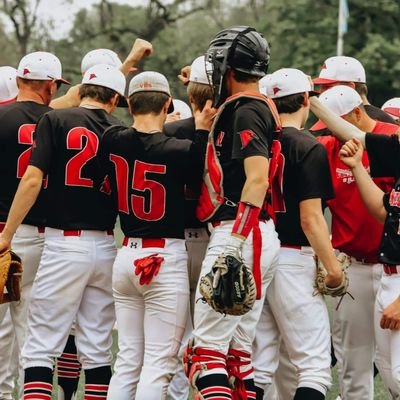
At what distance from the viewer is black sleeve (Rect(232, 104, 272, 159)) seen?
5.45m

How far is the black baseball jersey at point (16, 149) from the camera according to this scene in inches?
271

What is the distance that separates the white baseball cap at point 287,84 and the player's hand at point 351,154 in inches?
23.6

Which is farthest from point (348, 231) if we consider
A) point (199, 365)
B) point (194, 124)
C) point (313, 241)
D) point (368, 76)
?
point (368, 76)

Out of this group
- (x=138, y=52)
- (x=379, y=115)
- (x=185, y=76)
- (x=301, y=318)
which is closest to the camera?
(x=301, y=318)

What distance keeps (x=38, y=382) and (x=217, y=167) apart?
1.92 meters

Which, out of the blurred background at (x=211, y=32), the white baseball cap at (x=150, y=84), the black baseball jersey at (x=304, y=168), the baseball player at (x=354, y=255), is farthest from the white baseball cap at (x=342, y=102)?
the blurred background at (x=211, y=32)

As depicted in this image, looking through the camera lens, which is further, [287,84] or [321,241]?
[287,84]

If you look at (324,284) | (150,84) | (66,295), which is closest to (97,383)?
(66,295)

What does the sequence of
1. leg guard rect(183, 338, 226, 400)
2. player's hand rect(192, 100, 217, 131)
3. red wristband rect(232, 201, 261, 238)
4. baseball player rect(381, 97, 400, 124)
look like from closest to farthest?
1. red wristband rect(232, 201, 261, 238)
2. leg guard rect(183, 338, 226, 400)
3. player's hand rect(192, 100, 217, 131)
4. baseball player rect(381, 97, 400, 124)

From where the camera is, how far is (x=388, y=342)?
19.6 ft

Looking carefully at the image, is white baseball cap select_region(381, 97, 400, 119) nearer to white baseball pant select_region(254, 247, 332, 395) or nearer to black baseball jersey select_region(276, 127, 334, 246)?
black baseball jersey select_region(276, 127, 334, 246)

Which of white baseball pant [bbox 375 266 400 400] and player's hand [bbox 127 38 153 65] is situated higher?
player's hand [bbox 127 38 153 65]

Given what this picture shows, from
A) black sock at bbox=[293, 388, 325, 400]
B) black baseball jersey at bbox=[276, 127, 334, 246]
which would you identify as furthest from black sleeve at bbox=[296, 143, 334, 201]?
black sock at bbox=[293, 388, 325, 400]

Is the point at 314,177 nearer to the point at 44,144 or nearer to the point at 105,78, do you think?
the point at 105,78
